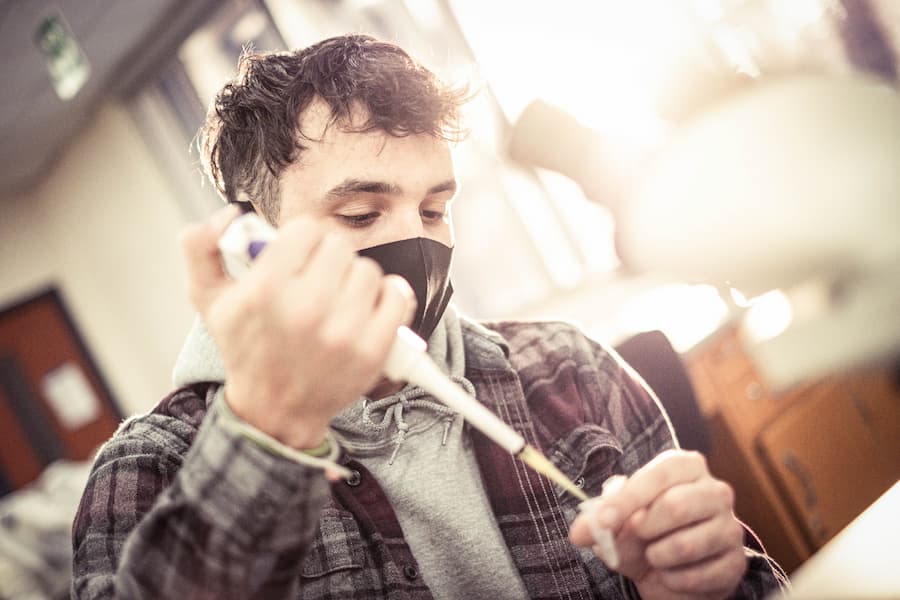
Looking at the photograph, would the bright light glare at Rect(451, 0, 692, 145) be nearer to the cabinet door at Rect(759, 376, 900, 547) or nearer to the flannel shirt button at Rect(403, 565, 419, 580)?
the cabinet door at Rect(759, 376, 900, 547)

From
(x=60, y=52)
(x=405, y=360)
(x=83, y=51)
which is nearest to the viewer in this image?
(x=405, y=360)

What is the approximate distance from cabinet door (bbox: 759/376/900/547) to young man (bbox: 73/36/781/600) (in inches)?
41.3

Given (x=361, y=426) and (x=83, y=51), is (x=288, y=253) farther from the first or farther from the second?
(x=83, y=51)

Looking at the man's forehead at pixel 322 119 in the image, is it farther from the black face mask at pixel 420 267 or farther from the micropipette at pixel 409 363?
the micropipette at pixel 409 363

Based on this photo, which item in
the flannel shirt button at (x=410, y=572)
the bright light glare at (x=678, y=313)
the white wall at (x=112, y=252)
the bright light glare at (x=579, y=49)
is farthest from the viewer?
the white wall at (x=112, y=252)

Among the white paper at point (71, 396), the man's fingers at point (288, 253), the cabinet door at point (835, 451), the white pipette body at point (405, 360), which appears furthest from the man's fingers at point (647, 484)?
the white paper at point (71, 396)

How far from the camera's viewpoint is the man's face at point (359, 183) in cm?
92

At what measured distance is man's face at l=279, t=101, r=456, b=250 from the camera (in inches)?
36.3

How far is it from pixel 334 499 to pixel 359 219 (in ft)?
1.36

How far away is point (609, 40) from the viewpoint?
8.66 feet

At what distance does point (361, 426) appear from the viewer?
0.92 metres

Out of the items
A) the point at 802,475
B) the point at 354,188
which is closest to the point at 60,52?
the point at 354,188

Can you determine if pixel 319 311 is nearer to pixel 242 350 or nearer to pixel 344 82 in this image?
pixel 242 350

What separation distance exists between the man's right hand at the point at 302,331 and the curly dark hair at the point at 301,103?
0.54 m
